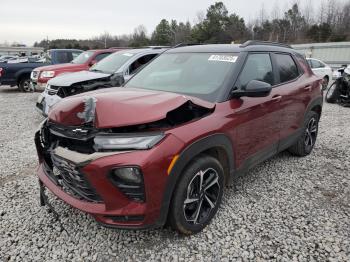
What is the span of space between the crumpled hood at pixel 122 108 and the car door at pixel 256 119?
1.67 feet

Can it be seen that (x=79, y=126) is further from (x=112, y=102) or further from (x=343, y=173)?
(x=343, y=173)

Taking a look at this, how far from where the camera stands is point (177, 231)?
2842mm

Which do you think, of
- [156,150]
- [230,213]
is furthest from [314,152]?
[156,150]

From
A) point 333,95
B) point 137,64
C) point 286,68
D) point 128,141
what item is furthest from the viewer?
point 333,95

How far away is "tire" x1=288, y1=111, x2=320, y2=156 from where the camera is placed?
4.79 meters

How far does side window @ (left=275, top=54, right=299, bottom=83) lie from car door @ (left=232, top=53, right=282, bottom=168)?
244 millimetres

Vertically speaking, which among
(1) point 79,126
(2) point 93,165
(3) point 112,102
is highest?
(3) point 112,102

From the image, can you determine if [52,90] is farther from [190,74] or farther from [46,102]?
[190,74]

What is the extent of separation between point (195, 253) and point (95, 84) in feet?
15.0

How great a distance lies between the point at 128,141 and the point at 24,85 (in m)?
12.7

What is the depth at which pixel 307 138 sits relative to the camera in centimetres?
502

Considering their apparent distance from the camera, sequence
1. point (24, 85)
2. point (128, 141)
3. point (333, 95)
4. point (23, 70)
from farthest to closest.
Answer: point (24, 85) → point (23, 70) → point (333, 95) → point (128, 141)

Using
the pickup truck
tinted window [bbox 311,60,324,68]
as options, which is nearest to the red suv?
the pickup truck

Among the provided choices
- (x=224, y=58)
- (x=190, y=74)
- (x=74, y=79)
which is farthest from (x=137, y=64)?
(x=224, y=58)
